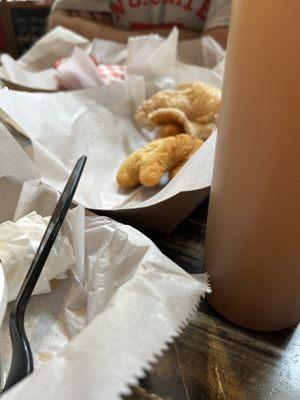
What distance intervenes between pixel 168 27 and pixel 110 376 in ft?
3.35

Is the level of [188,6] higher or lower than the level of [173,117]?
higher

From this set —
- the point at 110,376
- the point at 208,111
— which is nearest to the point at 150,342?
the point at 110,376

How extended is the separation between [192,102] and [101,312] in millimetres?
406

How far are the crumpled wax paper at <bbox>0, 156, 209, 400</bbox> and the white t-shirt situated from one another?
0.82m

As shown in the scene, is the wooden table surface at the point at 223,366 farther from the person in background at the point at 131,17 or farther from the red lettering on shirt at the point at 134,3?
the red lettering on shirt at the point at 134,3

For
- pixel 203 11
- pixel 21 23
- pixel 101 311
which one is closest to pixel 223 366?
pixel 101 311

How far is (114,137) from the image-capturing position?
1.96 feet

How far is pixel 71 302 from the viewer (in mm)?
314

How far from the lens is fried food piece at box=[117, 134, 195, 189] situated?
0.44 m

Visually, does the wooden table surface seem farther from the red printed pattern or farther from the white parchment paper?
the red printed pattern

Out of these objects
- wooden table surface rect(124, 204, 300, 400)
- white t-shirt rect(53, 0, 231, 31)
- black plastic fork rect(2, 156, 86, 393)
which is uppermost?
white t-shirt rect(53, 0, 231, 31)

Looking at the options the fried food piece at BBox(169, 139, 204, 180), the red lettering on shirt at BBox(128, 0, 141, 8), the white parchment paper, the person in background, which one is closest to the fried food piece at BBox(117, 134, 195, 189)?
the fried food piece at BBox(169, 139, 204, 180)

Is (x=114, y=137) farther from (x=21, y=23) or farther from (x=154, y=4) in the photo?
(x=21, y=23)

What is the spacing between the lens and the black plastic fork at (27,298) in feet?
0.74
